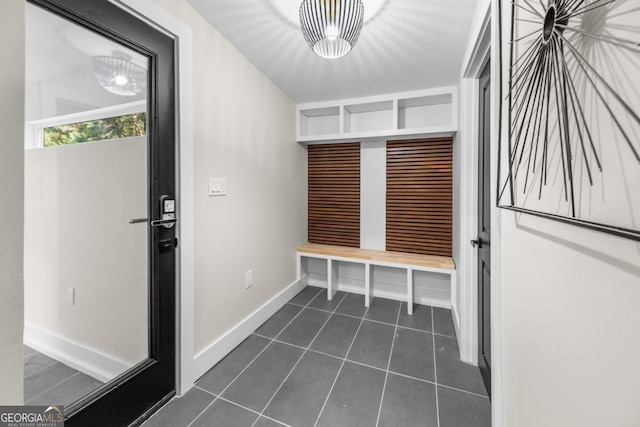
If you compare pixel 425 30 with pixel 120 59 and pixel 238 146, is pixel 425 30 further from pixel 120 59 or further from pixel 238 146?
pixel 120 59

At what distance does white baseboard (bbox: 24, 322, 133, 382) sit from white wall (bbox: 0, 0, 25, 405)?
28.1 inches

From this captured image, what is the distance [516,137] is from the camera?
0.78 m

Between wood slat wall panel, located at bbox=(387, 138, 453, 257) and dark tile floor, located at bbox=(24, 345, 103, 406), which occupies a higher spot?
wood slat wall panel, located at bbox=(387, 138, 453, 257)

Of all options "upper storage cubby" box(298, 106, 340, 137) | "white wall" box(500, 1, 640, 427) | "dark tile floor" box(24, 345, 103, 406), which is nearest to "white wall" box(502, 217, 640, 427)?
"white wall" box(500, 1, 640, 427)

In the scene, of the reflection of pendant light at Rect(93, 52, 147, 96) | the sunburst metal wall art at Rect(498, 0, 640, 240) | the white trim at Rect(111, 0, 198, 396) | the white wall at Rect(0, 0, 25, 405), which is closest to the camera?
the sunburst metal wall art at Rect(498, 0, 640, 240)

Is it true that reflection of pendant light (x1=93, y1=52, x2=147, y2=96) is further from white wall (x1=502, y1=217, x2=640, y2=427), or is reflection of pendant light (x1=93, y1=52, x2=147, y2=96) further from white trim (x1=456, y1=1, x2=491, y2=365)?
white trim (x1=456, y1=1, x2=491, y2=365)

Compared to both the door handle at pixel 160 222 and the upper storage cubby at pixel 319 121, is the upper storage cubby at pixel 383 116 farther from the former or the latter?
the door handle at pixel 160 222

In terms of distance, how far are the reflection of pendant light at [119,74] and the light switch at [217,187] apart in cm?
64

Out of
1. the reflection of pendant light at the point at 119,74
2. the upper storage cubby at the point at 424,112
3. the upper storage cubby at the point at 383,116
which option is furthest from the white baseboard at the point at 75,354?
the upper storage cubby at the point at 424,112

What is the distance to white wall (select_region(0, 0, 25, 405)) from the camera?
54 cm

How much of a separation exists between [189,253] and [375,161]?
2271 mm

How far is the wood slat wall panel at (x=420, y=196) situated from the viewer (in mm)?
2678

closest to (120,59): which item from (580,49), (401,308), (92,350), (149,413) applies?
(92,350)

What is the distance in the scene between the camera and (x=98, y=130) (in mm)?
1190
